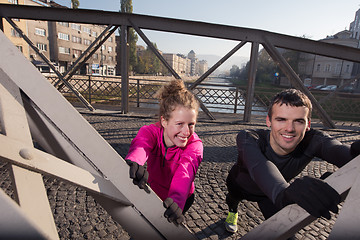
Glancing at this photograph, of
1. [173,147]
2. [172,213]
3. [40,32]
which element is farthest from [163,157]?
[40,32]

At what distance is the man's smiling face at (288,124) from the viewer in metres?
1.46

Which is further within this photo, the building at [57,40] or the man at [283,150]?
the building at [57,40]

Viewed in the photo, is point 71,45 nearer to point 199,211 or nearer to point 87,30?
point 87,30

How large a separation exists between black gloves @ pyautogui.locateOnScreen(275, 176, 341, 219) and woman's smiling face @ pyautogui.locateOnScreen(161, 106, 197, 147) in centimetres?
83

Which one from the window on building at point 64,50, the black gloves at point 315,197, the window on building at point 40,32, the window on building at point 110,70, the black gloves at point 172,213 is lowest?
the black gloves at point 172,213

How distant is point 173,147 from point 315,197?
1.04 m

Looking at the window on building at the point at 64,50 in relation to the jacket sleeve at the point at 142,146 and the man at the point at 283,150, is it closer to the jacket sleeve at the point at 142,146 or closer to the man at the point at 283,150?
the jacket sleeve at the point at 142,146

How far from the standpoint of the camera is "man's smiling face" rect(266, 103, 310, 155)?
146cm

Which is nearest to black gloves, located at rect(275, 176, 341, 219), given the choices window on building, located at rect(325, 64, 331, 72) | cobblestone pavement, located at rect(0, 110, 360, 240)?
cobblestone pavement, located at rect(0, 110, 360, 240)

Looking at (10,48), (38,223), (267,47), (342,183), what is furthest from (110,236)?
(267,47)

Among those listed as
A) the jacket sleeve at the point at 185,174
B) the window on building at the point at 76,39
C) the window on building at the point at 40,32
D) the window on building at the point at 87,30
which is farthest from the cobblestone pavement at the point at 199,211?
the window on building at the point at 87,30

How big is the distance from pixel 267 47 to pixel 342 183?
6119 mm

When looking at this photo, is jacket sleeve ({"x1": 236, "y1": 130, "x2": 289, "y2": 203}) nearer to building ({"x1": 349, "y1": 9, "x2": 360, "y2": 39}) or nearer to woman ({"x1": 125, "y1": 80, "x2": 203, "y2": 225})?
woman ({"x1": 125, "y1": 80, "x2": 203, "y2": 225})

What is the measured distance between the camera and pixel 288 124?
4.82 ft
